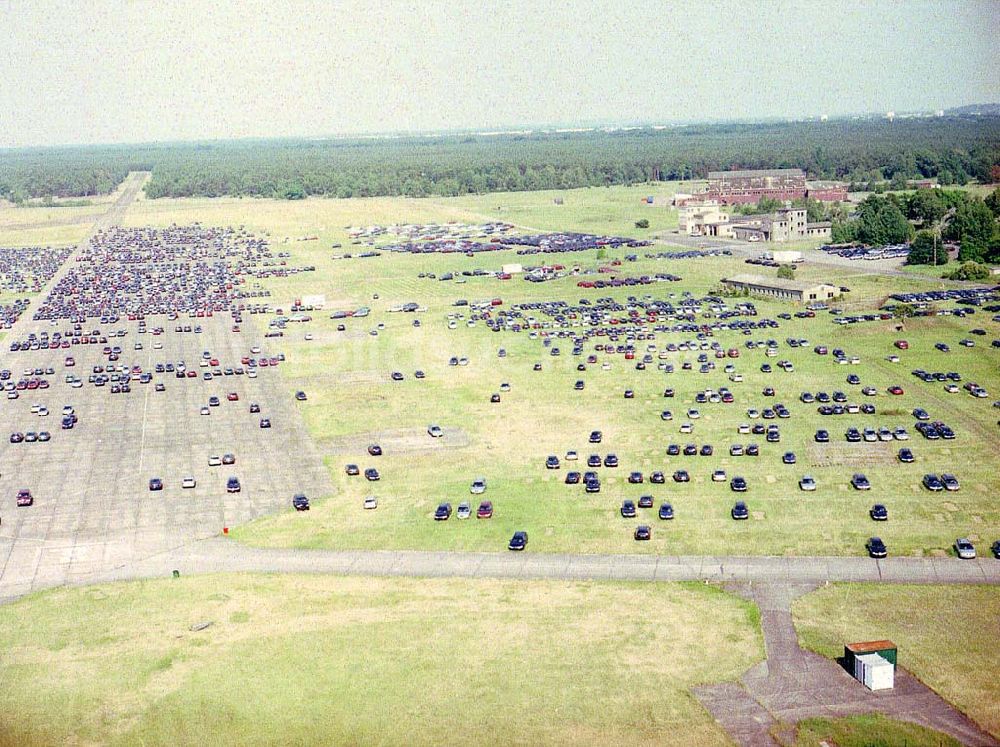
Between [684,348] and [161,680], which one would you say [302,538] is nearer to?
[161,680]

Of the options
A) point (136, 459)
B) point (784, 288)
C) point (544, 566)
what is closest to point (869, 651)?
point (544, 566)

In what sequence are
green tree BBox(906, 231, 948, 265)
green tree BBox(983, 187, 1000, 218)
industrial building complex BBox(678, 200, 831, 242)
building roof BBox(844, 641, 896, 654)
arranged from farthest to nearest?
industrial building complex BBox(678, 200, 831, 242) < green tree BBox(983, 187, 1000, 218) < green tree BBox(906, 231, 948, 265) < building roof BBox(844, 641, 896, 654)

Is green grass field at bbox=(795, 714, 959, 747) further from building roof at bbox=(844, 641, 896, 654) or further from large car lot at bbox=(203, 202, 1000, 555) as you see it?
large car lot at bbox=(203, 202, 1000, 555)

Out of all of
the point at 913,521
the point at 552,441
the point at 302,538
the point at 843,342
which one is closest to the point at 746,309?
the point at 843,342

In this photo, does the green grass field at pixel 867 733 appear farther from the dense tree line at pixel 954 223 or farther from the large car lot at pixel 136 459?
the dense tree line at pixel 954 223

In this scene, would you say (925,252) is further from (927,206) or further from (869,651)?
(869,651)

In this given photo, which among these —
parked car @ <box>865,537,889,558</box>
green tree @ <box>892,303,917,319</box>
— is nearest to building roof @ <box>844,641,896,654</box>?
parked car @ <box>865,537,889,558</box>
